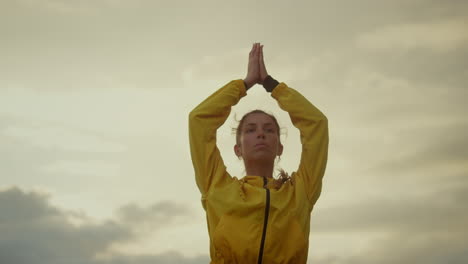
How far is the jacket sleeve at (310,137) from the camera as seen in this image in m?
7.12

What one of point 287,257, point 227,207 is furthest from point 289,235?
point 227,207

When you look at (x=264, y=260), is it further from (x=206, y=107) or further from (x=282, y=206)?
(x=206, y=107)

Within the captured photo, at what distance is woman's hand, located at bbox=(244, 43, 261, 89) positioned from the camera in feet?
24.7

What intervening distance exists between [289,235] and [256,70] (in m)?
2.19

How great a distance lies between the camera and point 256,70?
7617 mm

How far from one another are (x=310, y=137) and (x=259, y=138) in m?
0.61

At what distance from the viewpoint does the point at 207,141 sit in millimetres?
7133

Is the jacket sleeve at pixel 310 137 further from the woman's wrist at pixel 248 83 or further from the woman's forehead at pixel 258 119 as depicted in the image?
the woman's wrist at pixel 248 83

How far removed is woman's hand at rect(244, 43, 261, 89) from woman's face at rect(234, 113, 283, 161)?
16.4 inches

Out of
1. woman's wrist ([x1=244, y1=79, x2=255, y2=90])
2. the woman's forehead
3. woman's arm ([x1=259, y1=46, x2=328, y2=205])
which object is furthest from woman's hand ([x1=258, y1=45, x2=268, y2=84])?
the woman's forehead

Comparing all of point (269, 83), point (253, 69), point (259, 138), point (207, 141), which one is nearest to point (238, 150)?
point (259, 138)

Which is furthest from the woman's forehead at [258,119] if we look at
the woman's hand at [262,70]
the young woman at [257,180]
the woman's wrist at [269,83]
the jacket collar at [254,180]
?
the jacket collar at [254,180]

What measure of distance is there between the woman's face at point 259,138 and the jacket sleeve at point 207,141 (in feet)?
1.20

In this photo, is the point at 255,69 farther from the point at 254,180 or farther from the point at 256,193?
the point at 256,193
